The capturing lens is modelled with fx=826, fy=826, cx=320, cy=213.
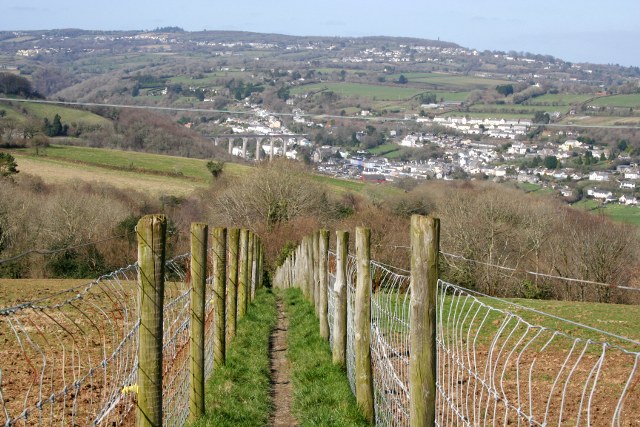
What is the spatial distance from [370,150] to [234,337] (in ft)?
265

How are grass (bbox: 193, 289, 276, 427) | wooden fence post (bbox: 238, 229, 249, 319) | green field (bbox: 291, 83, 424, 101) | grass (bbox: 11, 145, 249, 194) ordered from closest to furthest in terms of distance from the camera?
grass (bbox: 193, 289, 276, 427) → wooden fence post (bbox: 238, 229, 249, 319) → grass (bbox: 11, 145, 249, 194) → green field (bbox: 291, 83, 424, 101)

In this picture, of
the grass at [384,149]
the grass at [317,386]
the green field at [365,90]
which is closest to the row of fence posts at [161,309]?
the grass at [317,386]

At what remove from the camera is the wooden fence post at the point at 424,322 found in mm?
4680

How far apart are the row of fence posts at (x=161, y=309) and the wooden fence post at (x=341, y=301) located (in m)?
1.23

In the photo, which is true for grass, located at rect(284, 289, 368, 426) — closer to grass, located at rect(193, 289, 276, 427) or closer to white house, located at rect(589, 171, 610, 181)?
grass, located at rect(193, 289, 276, 427)

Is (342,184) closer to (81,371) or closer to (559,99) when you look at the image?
(559,99)

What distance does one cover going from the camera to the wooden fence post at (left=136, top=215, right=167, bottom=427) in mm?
4898

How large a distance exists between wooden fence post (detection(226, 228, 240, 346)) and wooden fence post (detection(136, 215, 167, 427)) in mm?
5608

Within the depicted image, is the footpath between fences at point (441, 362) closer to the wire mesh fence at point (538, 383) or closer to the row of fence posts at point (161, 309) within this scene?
the wire mesh fence at point (538, 383)

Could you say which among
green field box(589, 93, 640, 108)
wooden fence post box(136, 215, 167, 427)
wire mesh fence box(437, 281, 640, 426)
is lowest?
green field box(589, 93, 640, 108)

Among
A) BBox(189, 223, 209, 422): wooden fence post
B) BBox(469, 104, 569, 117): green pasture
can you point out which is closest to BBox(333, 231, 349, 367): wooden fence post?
BBox(189, 223, 209, 422): wooden fence post

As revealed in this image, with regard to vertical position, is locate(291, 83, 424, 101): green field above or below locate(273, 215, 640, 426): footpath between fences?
below

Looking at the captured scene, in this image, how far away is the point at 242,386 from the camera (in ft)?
28.7

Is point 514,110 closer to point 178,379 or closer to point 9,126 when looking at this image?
point 9,126
